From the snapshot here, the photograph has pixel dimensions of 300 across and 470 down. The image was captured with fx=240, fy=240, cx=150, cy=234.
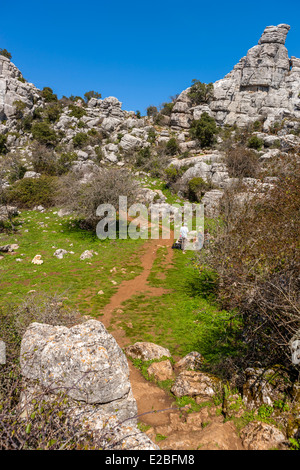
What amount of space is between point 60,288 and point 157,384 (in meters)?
7.08

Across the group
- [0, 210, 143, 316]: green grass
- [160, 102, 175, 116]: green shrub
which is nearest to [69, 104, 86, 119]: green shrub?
[160, 102, 175, 116]: green shrub

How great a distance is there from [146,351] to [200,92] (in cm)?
6210

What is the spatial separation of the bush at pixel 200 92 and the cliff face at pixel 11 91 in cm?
3616

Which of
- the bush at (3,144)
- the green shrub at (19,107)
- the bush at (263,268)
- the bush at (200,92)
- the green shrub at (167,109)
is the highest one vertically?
the bush at (200,92)

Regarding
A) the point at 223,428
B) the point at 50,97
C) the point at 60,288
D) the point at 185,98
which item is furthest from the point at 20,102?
the point at 223,428

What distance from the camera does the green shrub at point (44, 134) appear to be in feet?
147

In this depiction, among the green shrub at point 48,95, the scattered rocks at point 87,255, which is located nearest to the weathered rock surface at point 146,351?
the scattered rocks at point 87,255

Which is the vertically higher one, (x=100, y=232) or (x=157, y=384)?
(x=100, y=232)

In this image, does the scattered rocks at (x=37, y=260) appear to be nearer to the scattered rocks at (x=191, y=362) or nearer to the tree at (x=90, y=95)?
the scattered rocks at (x=191, y=362)

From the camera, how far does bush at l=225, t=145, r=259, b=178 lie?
31.1 meters

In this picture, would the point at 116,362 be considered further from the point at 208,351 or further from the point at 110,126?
the point at 110,126

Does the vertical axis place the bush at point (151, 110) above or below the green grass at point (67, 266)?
above

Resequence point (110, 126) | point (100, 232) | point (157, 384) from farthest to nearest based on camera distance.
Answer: point (110, 126)
point (100, 232)
point (157, 384)

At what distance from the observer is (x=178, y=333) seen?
27.8 ft
